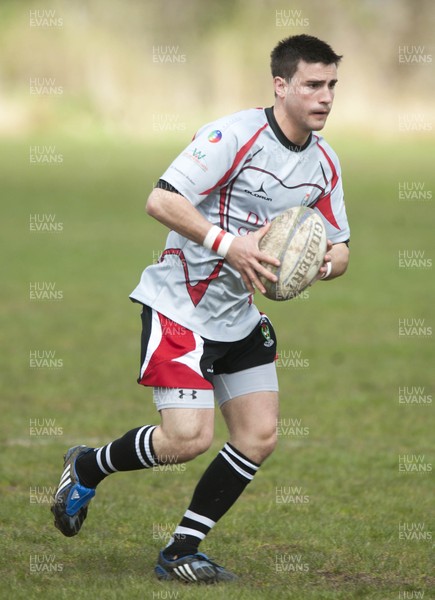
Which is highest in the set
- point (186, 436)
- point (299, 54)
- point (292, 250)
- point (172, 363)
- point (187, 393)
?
point (299, 54)

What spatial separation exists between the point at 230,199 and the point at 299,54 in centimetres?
83

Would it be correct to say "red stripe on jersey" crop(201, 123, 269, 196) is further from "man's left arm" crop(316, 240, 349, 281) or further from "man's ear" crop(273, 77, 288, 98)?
"man's left arm" crop(316, 240, 349, 281)

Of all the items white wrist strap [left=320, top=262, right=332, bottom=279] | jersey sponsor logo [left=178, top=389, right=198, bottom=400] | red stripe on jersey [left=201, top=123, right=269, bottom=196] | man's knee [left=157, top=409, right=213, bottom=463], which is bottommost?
man's knee [left=157, top=409, right=213, bottom=463]

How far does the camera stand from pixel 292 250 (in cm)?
575

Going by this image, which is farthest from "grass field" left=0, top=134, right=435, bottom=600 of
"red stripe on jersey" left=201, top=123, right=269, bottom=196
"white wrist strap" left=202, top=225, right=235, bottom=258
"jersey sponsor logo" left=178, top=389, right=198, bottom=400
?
"red stripe on jersey" left=201, top=123, right=269, bottom=196

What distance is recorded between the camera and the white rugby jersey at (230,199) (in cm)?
577

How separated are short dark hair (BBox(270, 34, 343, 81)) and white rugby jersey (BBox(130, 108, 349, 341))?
0.23 metres

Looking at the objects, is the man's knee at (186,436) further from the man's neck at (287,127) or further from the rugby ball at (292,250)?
the man's neck at (287,127)

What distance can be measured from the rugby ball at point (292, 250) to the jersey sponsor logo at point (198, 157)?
0.46 meters

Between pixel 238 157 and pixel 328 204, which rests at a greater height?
pixel 238 157

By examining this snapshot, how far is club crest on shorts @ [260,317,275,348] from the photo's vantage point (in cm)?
629

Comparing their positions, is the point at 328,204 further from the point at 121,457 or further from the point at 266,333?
the point at 121,457

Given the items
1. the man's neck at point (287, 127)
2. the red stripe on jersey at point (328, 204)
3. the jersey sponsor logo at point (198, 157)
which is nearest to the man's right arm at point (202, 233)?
the jersey sponsor logo at point (198, 157)

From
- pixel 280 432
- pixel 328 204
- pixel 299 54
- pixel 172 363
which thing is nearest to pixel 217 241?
pixel 172 363
